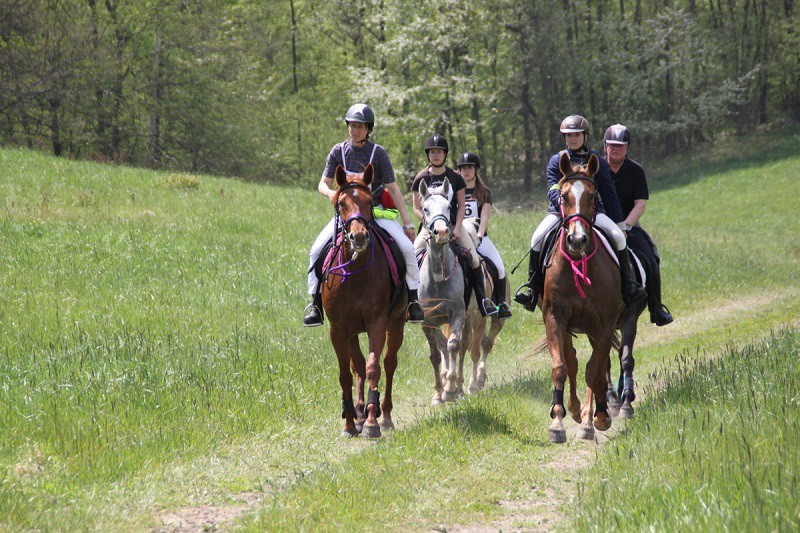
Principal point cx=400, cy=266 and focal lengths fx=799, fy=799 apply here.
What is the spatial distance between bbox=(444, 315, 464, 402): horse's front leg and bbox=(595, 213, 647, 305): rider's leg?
8.29 feet

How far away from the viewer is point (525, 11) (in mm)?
43688

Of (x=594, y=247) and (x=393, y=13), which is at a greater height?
(x=393, y=13)

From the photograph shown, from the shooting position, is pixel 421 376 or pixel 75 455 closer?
pixel 75 455

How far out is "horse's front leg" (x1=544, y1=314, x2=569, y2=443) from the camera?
754cm

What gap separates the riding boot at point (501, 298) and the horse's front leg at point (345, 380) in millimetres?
3948

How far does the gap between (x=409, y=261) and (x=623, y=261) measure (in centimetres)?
230

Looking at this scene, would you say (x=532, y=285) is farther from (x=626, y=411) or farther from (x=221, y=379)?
(x=221, y=379)

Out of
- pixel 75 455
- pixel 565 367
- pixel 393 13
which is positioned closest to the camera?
pixel 75 455

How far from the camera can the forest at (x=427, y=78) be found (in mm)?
39188

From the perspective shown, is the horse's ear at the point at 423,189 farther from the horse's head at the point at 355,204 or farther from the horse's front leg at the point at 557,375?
the horse's front leg at the point at 557,375

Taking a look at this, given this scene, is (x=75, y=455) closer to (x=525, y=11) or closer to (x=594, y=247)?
(x=594, y=247)

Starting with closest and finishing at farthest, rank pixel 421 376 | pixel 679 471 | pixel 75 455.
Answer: pixel 679 471
pixel 75 455
pixel 421 376

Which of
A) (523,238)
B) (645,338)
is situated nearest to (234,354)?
(645,338)

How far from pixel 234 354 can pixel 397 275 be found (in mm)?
3044
